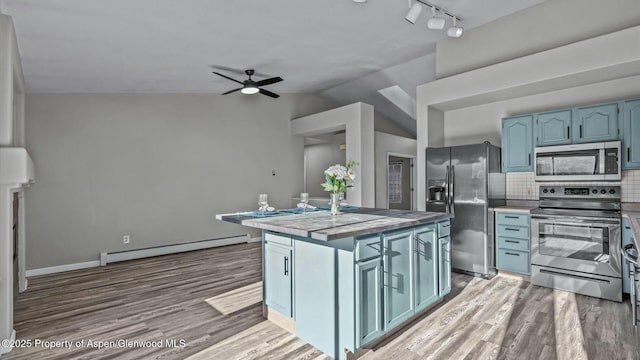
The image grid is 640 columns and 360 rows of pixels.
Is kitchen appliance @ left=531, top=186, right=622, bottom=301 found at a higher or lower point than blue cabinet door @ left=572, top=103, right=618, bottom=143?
lower

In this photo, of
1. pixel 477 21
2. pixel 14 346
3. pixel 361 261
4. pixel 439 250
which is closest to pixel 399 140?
pixel 477 21

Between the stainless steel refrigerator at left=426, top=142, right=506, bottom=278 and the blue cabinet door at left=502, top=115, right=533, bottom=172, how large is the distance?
13 cm

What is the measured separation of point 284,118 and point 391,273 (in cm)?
519

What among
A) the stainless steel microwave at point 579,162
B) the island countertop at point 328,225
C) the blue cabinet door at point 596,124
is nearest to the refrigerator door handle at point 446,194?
the stainless steel microwave at point 579,162

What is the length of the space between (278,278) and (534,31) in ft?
13.2

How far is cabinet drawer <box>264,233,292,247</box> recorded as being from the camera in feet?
8.45

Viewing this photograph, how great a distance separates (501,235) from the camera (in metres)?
4.03

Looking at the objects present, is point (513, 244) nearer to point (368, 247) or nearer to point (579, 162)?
point (579, 162)

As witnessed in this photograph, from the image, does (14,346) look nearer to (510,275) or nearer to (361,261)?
(361,261)

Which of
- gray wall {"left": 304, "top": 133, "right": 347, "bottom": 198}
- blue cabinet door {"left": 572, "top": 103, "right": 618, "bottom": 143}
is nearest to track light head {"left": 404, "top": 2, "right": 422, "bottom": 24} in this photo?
blue cabinet door {"left": 572, "top": 103, "right": 618, "bottom": 143}

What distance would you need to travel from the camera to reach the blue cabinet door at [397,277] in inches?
95.6

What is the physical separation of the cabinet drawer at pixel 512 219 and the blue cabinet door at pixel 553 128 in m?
0.91

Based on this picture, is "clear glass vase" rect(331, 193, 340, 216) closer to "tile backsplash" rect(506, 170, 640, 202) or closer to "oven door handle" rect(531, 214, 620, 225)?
"oven door handle" rect(531, 214, 620, 225)

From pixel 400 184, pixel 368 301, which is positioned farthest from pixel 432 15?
pixel 400 184
